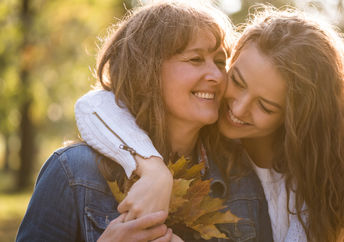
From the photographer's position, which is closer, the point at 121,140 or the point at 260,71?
the point at 121,140

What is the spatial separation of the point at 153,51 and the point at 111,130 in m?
0.53

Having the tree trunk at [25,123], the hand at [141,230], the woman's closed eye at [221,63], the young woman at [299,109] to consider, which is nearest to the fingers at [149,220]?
the hand at [141,230]

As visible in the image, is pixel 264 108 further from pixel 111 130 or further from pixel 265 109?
pixel 111 130

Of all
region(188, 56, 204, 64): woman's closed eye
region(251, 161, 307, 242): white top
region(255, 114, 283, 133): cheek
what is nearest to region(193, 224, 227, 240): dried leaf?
region(251, 161, 307, 242): white top

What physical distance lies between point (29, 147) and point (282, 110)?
1038 centimetres

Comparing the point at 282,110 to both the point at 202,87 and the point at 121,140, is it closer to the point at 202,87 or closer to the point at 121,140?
the point at 202,87

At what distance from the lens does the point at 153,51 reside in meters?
2.51

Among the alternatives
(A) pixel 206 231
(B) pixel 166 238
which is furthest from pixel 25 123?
(B) pixel 166 238

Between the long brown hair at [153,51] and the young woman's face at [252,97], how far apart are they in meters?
0.21

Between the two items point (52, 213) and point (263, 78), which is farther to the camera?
point (263, 78)

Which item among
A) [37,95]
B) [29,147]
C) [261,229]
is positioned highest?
[261,229]

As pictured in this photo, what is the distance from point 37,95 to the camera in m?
9.41

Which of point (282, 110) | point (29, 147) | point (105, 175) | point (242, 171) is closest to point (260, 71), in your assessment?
point (282, 110)

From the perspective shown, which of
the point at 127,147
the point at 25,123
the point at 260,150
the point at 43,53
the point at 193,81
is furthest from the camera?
the point at 25,123
